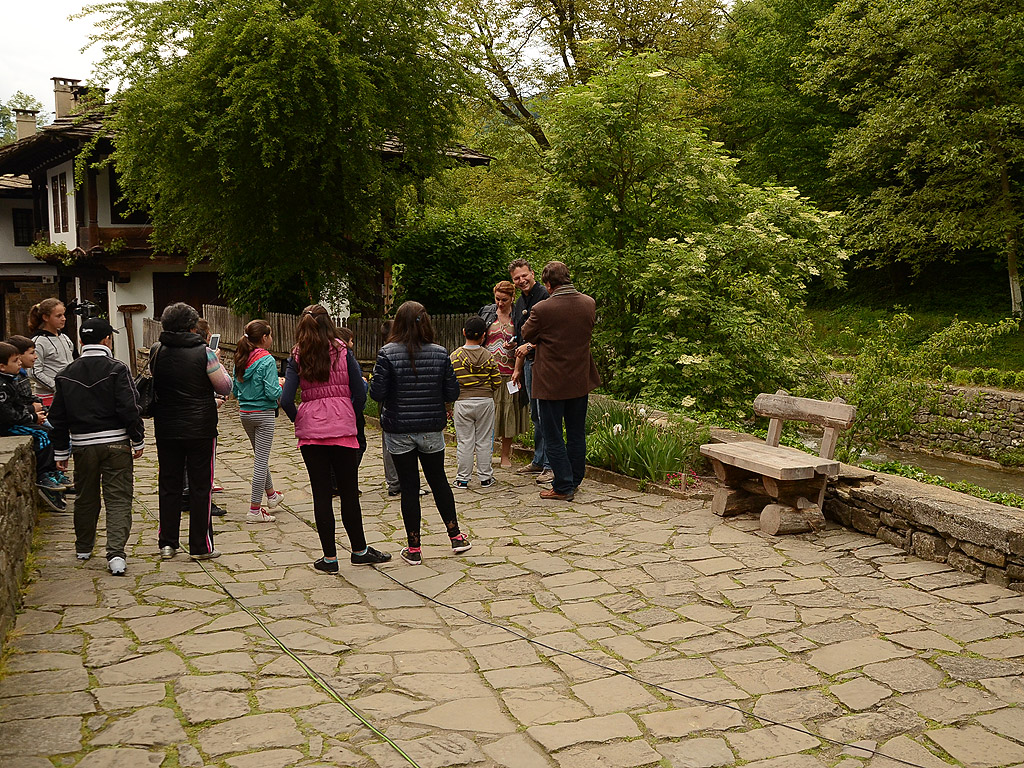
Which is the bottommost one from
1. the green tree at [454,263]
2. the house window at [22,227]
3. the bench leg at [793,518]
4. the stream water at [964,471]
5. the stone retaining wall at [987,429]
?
the stream water at [964,471]

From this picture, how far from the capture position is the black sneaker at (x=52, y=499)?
28.2 ft

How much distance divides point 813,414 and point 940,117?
19403mm

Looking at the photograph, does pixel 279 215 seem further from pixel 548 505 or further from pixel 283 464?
pixel 548 505

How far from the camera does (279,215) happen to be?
53.1 feet

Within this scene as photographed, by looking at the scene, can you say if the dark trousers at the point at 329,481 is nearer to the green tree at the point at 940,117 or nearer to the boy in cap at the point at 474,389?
the boy in cap at the point at 474,389

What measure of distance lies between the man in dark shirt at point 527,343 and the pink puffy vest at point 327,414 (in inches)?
93.7

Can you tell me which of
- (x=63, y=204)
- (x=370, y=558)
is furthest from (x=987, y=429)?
(x=63, y=204)

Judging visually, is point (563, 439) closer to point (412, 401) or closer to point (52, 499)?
point (412, 401)

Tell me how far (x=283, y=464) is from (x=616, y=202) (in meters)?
5.76

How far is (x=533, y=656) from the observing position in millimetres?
5133

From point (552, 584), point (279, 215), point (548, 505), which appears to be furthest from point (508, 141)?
point (552, 584)

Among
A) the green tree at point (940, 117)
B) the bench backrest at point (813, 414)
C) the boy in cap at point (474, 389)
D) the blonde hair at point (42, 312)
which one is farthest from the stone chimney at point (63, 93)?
the bench backrest at point (813, 414)

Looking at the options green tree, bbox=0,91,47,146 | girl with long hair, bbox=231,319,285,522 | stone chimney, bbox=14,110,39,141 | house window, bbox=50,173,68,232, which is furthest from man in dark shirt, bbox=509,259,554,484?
green tree, bbox=0,91,47,146

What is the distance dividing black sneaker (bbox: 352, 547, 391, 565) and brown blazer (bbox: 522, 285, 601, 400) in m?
2.25
